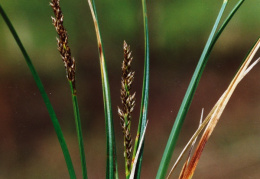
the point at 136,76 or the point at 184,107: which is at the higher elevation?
the point at 136,76

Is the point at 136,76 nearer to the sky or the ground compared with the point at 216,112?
nearer to the sky

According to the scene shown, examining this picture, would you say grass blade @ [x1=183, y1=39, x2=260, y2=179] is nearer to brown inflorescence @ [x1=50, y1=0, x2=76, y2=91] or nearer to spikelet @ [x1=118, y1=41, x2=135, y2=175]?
spikelet @ [x1=118, y1=41, x2=135, y2=175]

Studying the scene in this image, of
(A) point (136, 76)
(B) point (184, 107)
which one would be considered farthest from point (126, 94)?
(A) point (136, 76)

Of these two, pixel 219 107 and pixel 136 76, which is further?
pixel 136 76

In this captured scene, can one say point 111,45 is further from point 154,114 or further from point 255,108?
point 255,108

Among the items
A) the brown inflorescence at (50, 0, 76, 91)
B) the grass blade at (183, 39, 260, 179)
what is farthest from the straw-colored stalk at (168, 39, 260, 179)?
the brown inflorescence at (50, 0, 76, 91)

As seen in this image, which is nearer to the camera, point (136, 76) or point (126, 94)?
point (126, 94)

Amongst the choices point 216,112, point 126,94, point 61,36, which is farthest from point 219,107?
point 61,36

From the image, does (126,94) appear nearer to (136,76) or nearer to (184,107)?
(184,107)

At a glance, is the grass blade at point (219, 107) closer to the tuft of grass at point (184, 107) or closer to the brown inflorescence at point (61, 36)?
the tuft of grass at point (184, 107)
